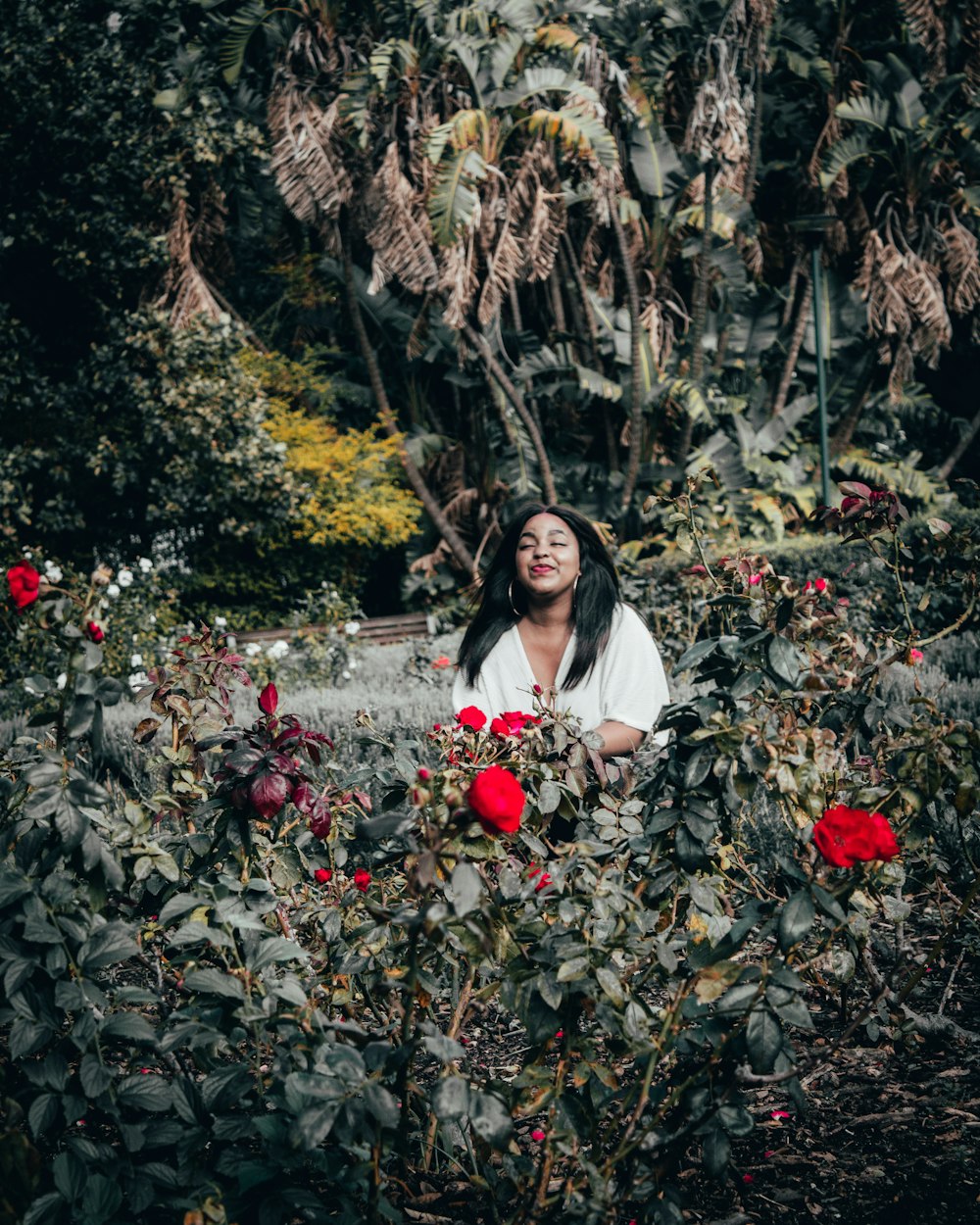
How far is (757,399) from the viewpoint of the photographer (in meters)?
12.8

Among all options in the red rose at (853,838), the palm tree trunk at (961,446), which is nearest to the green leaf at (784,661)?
the red rose at (853,838)

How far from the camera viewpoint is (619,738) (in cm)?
286

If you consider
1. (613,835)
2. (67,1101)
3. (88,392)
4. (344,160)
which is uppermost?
(344,160)

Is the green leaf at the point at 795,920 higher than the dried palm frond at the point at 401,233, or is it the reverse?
the dried palm frond at the point at 401,233

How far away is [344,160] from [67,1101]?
10945mm

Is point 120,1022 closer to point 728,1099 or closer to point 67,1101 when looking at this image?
point 67,1101

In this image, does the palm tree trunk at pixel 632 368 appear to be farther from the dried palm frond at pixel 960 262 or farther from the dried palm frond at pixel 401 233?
the dried palm frond at pixel 960 262

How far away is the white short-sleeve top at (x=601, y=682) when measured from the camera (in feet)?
9.65

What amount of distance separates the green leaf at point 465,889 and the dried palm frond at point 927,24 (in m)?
13.2

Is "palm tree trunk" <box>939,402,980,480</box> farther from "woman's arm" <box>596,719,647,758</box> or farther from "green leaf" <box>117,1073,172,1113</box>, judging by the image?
"green leaf" <box>117,1073,172,1113</box>

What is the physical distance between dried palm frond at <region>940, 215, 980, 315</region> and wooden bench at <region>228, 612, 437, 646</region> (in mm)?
7819

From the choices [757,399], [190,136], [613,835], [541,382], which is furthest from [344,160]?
[613,835]

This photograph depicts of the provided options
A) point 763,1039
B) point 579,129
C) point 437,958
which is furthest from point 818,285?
point 763,1039

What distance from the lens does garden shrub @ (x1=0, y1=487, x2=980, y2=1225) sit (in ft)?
4.33
